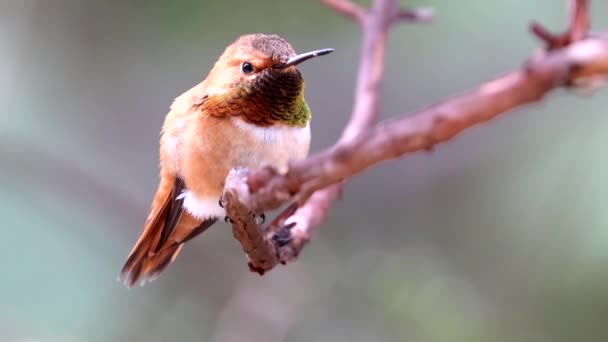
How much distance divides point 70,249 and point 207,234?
1.48 ft

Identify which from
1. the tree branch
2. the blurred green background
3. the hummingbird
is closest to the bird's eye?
the hummingbird

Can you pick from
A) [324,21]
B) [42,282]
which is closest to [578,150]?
[324,21]

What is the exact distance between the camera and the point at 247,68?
1256 mm

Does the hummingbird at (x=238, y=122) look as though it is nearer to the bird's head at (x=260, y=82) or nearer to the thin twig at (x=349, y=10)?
the bird's head at (x=260, y=82)

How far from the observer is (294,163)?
0.66 meters

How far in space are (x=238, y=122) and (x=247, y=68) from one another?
0.10 meters

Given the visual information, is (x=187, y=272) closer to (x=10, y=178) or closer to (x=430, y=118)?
(x=10, y=178)

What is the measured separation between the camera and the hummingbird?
1231mm

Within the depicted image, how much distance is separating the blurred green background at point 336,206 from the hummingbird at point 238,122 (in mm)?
866

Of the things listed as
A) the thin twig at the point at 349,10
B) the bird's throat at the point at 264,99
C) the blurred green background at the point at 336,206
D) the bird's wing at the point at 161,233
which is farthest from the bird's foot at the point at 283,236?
the blurred green background at the point at 336,206

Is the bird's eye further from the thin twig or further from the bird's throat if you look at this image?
the thin twig

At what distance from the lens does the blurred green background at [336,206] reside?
195 cm

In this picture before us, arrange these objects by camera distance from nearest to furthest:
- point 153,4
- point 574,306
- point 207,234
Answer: point 574,306 → point 153,4 → point 207,234

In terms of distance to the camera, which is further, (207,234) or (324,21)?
(207,234)
